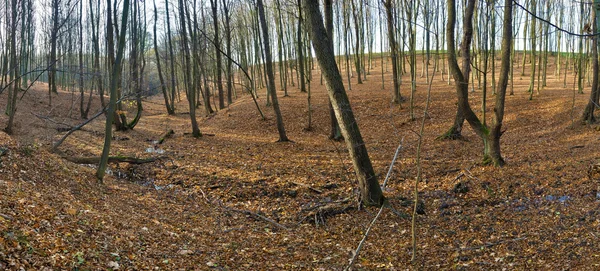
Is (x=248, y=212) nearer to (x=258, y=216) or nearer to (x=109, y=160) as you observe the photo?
(x=258, y=216)

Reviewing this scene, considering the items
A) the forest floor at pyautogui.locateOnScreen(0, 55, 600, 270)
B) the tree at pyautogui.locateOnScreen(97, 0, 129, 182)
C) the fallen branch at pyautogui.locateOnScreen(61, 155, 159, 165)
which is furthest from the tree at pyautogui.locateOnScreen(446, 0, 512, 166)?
the fallen branch at pyautogui.locateOnScreen(61, 155, 159, 165)

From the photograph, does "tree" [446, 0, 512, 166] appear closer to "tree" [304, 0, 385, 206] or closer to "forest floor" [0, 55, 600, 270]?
"forest floor" [0, 55, 600, 270]

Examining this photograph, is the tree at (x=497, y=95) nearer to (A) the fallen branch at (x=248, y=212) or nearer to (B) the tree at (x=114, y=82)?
(A) the fallen branch at (x=248, y=212)

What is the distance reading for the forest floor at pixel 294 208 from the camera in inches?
193

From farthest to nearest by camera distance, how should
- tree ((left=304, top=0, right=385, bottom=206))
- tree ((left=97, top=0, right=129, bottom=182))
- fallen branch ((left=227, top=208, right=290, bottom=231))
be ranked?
tree ((left=97, top=0, right=129, bottom=182)) < fallen branch ((left=227, top=208, right=290, bottom=231)) < tree ((left=304, top=0, right=385, bottom=206))

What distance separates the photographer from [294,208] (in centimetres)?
802

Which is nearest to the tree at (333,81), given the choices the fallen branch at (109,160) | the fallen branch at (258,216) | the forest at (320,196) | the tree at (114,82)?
the forest at (320,196)

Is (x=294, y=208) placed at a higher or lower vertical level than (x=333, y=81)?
lower

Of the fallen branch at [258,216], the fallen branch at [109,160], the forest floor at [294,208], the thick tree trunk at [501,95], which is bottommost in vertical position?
the fallen branch at [258,216]

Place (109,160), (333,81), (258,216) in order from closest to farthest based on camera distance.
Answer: (333,81) < (258,216) < (109,160)

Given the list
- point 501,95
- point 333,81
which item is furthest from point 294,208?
point 501,95

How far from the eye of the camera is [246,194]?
8.90m

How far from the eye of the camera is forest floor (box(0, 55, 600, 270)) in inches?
193

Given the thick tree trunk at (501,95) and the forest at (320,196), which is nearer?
the forest at (320,196)
